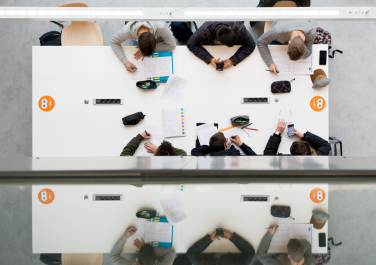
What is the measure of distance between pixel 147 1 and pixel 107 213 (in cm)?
292

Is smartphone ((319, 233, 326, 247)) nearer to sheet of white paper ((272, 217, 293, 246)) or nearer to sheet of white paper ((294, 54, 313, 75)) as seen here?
sheet of white paper ((272, 217, 293, 246))

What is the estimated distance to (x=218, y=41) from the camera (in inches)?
86.9

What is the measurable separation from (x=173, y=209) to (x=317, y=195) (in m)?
0.52

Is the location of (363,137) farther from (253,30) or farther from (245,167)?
(245,167)

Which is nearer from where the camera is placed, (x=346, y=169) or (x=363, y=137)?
(x=346, y=169)

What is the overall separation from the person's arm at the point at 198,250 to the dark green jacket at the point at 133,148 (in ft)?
5.13

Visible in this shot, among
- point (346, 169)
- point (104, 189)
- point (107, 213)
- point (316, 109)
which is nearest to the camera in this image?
point (107, 213)

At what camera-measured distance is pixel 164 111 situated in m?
2.24

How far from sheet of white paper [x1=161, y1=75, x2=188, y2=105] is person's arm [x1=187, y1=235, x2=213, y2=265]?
1770 mm

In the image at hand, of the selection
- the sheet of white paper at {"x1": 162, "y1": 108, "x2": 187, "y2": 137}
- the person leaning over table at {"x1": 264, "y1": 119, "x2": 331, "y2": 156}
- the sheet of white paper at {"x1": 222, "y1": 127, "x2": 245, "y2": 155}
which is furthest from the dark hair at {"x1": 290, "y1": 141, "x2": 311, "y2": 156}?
the sheet of white paper at {"x1": 162, "y1": 108, "x2": 187, "y2": 137}

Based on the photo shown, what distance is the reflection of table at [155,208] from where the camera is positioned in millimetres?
588

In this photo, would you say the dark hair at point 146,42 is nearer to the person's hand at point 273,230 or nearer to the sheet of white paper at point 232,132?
the sheet of white paper at point 232,132

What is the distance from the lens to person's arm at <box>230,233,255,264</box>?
0.52 m

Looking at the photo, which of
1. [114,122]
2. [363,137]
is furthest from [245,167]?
[363,137]
